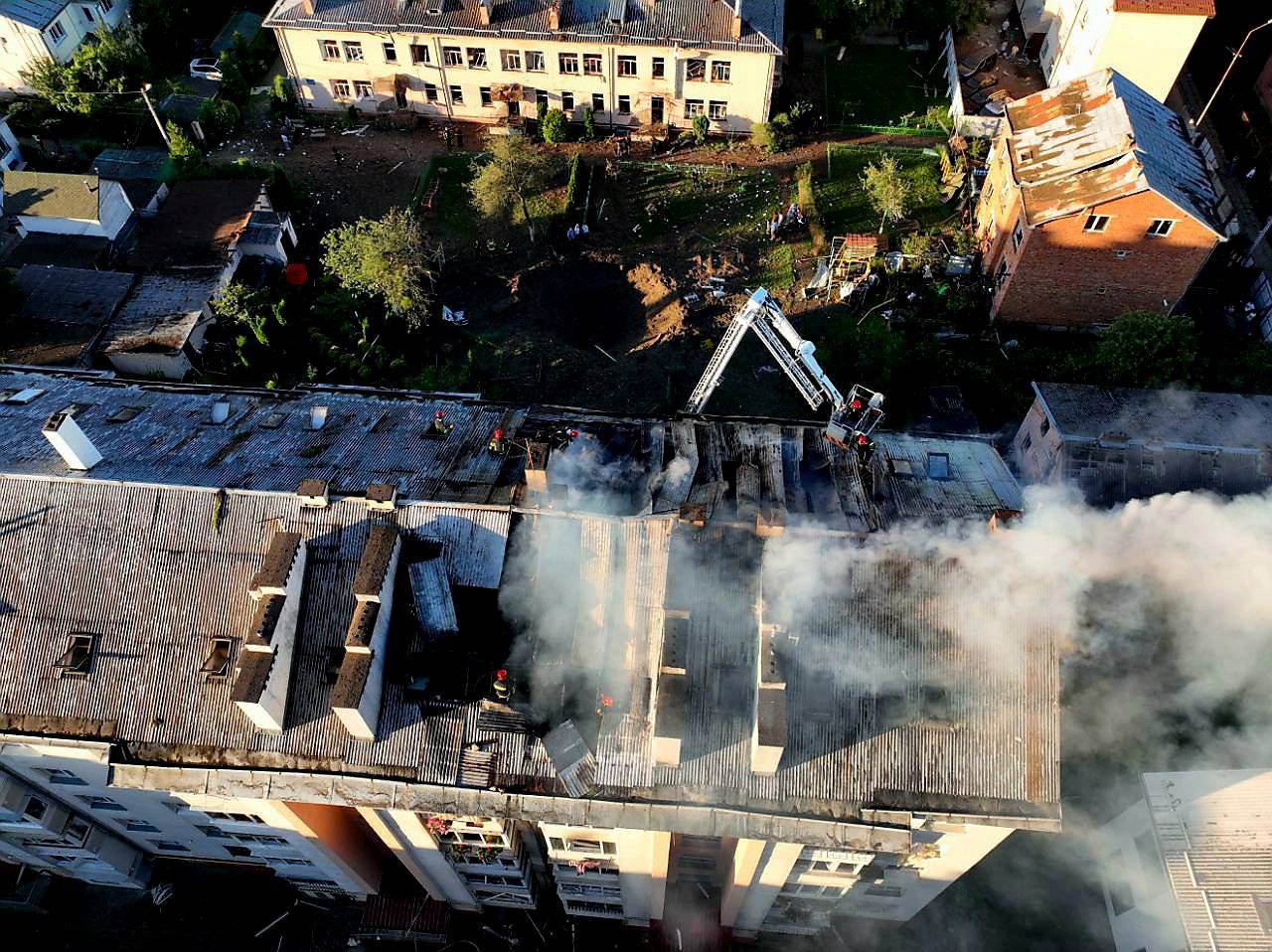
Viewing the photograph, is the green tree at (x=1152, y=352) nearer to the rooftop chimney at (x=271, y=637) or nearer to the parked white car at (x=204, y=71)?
the rooftop chimney at (x=271, y=637)

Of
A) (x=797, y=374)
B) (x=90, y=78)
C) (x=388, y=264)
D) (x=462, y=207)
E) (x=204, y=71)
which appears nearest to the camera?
(x=797, y=374)

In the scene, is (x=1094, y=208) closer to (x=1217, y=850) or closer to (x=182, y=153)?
(x=1217, y=850)

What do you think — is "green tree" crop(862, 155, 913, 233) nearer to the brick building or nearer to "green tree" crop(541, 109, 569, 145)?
the brick building

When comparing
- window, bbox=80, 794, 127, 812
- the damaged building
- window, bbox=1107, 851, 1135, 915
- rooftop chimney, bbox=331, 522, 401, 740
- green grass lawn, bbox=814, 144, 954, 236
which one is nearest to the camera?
rooftop chimney, bbox=331, 522, 401, 740

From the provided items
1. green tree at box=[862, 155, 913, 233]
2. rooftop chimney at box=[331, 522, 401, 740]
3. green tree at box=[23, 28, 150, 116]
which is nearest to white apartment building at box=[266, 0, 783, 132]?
green tree at box=[862, 155, 913, 233]

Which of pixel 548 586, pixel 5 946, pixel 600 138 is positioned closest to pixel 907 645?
pixel 548 586

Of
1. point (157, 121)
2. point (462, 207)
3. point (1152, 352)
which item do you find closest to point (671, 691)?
point (1152, 352)
